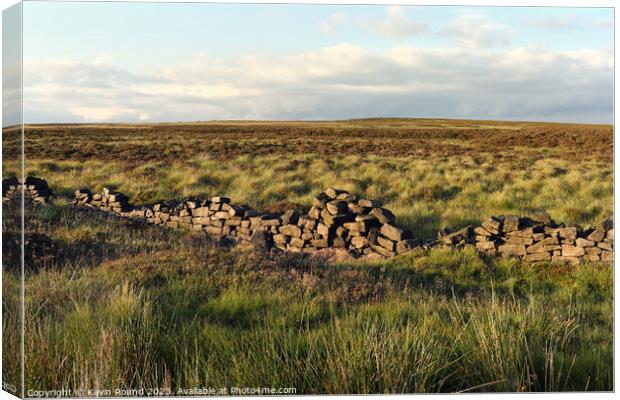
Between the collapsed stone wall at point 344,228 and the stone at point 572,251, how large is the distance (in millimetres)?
12

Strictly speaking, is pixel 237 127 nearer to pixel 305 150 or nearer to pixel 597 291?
pixel 305 150

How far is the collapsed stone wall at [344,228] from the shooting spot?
28.5 feet

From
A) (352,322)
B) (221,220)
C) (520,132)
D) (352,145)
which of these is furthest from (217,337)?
(520,132)

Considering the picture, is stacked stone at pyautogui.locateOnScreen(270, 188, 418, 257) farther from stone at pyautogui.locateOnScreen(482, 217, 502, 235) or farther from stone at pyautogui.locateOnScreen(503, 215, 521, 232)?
stone at pyautogui.locateOnScreen(503, 215, 521, 232)

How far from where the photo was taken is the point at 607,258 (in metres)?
8.01

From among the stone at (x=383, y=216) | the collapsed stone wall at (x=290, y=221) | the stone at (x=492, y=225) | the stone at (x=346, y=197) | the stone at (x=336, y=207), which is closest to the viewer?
the stone at (x=492, y=225)

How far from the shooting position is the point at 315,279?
7.68 m

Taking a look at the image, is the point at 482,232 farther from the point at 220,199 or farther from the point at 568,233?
the point at 220,199

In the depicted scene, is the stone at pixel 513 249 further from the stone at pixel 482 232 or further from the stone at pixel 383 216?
the stone at pixel 383 216

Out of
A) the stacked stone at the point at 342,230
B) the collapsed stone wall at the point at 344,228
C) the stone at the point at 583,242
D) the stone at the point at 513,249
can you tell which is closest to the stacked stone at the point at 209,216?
the collapsed stone wall at the point at 344,228

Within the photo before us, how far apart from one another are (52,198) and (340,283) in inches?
138

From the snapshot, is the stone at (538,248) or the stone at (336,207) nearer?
the stone at (538,248)

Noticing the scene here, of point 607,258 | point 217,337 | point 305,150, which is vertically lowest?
point 217,337

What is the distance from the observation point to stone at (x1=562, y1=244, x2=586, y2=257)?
27.3 ft
